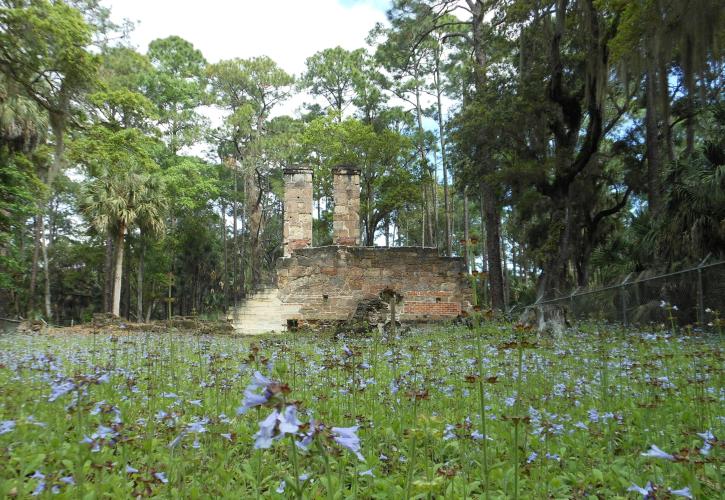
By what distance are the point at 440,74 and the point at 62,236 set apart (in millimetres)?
29042

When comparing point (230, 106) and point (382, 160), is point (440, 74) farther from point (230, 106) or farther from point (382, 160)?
point (230, 106)

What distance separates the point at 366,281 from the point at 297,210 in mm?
3157

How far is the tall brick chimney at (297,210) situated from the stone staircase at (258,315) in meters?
1.73

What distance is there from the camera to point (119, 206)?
21.5 metres

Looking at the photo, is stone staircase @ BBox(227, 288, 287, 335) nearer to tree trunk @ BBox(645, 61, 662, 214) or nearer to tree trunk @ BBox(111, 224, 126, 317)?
tree trunk @ BBox(111, 224, 126, 317)

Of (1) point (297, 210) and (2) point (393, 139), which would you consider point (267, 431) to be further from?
(2) point (393, 139)

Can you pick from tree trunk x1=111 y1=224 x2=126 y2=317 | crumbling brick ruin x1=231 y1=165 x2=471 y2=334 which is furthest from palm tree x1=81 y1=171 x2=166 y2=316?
crumbling brick ruin x1=231 y1=165 x2=471 y2=334

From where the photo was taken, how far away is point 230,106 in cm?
3011

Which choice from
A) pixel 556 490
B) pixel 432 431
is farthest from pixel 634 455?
pixel 432 431

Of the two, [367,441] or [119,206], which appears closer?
[367,441]

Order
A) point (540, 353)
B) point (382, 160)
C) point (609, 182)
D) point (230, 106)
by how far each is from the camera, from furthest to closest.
A: 1. point (230, 106)
2. point (382, 160)
3. point (609, 182)
4. point (540, 353)

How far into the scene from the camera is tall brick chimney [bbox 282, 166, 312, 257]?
14.8m

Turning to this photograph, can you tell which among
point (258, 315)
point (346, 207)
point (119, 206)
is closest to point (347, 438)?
point (346, 207)

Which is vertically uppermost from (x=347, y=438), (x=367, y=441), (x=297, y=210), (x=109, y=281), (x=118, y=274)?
(x=297, y=210)
